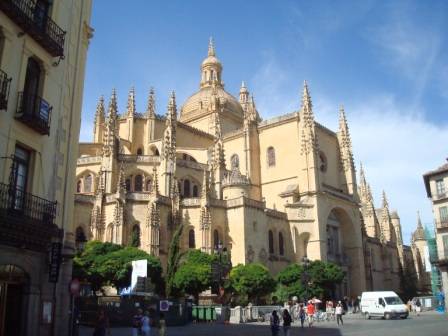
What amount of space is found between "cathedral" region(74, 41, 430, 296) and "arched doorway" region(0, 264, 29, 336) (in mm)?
23199

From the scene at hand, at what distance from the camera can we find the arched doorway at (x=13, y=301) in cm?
1142

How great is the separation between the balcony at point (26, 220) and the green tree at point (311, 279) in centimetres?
2785

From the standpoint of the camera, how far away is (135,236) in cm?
3528

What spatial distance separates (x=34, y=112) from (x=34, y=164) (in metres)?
1.28

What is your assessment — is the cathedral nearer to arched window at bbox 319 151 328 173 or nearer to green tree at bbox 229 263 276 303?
arched window at bbox 319 151 328 173

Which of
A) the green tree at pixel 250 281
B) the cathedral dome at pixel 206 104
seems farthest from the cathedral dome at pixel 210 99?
the green tree at pixel 250 281

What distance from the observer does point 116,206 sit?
3553cm

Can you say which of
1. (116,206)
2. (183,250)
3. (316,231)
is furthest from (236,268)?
(316,231)

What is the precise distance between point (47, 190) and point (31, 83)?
2774mm

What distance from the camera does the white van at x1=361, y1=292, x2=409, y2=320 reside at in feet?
99.8

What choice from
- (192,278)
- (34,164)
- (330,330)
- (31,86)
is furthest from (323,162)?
(34,164)

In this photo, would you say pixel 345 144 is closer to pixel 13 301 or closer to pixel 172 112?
pixel 172 112

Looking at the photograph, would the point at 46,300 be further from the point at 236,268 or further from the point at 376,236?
the point at 376,236

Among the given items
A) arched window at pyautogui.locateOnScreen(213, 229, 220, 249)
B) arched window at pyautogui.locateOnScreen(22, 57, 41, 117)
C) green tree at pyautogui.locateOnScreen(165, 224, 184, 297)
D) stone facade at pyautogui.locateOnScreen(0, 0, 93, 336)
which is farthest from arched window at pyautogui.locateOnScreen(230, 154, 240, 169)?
arched window at pyautogui.locateOnScreen(22, 57, 41, 117)
